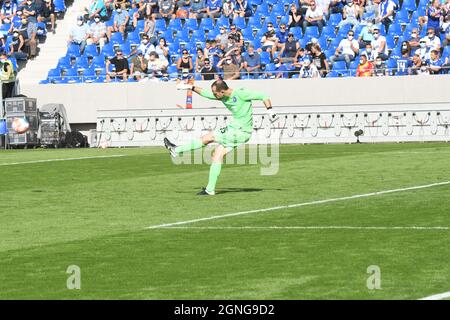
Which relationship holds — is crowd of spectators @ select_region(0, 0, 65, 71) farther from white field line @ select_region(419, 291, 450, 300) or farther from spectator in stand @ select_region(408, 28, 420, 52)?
white field line @ select_region(419, 291, 450, 300)

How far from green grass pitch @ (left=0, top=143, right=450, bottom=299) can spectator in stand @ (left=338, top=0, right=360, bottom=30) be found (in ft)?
45.0

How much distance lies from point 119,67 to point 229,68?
4.12 metres

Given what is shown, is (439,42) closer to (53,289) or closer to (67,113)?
(67,113)

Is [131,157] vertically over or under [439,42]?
under

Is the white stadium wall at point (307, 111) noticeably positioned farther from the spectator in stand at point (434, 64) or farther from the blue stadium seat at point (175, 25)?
the blue stadium seat at point (175, 25)

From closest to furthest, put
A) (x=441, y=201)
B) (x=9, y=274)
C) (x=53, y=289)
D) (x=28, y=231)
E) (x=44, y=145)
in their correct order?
(x=53, y=289) → (x=9, y=274) → (x=28, y=231) → (x=441, y=201) → (x=44, y=145)

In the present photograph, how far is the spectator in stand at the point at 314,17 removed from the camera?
40906 mm

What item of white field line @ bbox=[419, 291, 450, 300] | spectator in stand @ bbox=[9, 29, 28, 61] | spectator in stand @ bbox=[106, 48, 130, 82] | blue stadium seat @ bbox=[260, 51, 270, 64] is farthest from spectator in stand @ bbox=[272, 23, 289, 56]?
white field line @ bbox=[419, 291, 450, 300]

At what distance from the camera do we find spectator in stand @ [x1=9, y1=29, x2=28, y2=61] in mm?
45062

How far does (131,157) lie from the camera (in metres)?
32.4

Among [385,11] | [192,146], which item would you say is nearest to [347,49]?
[385,11]

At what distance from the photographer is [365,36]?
39500 mm

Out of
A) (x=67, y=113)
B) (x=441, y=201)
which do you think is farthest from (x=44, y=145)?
(x=441, y=201)

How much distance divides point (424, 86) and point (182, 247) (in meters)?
25.5
